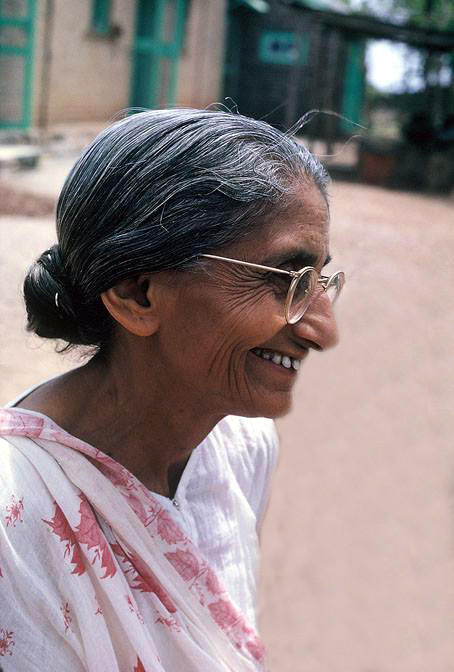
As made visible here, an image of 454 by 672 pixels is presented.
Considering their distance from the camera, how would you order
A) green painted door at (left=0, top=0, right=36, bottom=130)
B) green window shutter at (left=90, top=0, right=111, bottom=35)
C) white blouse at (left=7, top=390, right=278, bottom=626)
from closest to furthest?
1. white blouse at (left=7, top=390, right=278, bottom=626)
2. green painted door at (left=0, top=0, right=36, bottom=130)
3. green window shutter at (left=90, top=0, right=111, bottom=35)

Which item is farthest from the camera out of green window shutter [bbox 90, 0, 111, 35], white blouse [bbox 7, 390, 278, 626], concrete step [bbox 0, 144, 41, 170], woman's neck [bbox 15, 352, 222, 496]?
green window shutter [bbox 90, 0, 111, 35]

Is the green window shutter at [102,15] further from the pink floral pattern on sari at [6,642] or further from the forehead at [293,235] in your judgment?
the pink floral pattern on sari at [6,642]

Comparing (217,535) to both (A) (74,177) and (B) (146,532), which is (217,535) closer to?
(B) (146,532)

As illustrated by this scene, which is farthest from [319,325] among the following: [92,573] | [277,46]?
[277,46]

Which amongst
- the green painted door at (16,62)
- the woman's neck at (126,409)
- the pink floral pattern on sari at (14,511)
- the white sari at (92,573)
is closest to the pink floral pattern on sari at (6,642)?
the white sari at (92,573)

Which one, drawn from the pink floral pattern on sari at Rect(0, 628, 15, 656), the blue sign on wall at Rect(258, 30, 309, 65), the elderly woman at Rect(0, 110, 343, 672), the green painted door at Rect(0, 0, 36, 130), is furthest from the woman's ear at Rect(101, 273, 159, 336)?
the blue sign on wall at Rect(258, 30, 309, 65)

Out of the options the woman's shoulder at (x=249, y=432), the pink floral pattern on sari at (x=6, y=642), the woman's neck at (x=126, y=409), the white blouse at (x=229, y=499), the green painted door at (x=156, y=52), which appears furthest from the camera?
the green painted door at (x=156, y=52)

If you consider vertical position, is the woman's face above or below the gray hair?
below

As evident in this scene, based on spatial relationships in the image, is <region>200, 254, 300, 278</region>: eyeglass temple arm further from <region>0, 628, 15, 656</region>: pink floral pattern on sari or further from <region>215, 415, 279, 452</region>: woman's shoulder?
<region>0, 628, 15, 656</region>: pink floral pattern on sari

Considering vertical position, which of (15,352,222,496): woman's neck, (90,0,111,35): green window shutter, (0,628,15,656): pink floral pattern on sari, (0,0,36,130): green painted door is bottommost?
(0,628,15,656): pink floral pattern on sari

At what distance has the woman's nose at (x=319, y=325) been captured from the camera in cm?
165

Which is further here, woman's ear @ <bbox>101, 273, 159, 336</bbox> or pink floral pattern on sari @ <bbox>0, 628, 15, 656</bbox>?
woman's ear @ <bbox>101, 273, 159, 336</bbox>

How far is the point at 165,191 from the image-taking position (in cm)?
154

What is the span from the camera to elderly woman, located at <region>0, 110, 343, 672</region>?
1.55 m
